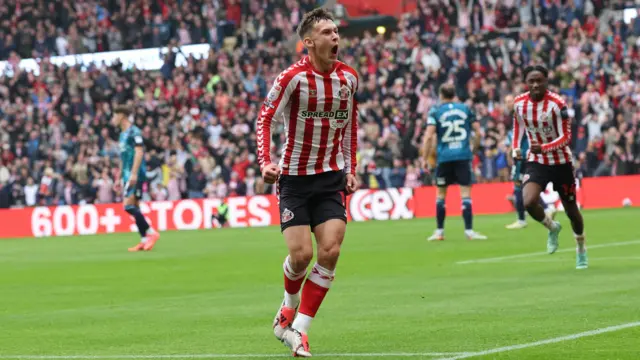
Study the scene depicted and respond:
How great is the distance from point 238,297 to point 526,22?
82.6 ft

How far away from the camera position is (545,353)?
7863 millimetres

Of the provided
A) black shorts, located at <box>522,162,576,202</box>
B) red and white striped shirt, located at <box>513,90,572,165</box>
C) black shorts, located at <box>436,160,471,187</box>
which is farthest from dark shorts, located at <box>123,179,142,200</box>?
black shorts, located at <box>522,162,576,202</box>

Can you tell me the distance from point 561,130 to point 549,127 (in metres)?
0.18

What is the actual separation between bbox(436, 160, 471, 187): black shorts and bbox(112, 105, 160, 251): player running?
192 inches

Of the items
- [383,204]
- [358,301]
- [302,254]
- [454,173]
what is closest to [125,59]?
[383,204]

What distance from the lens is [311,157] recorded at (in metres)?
8.91

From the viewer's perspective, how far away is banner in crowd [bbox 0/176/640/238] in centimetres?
2995

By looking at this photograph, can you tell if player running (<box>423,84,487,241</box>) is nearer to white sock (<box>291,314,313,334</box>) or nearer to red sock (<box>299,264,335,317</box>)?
red sock (<box>299,264,335,317</box>)

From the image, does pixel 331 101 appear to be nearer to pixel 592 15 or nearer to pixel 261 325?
pixel 261 325

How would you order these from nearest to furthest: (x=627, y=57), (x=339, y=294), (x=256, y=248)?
(x=339, y=294) → (x=256, y=248) → (x=627, y=57)

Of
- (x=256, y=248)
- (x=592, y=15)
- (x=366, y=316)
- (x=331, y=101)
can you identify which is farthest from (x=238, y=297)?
(x=592, y=15)

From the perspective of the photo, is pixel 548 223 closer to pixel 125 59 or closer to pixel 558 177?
pixel 558 177

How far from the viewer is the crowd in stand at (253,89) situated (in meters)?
32.6

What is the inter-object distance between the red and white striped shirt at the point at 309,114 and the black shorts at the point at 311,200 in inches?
2.5
